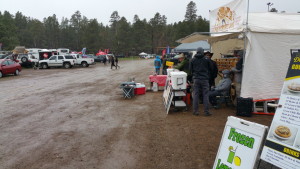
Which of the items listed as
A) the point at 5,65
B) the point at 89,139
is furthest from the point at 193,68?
the point at 5,65

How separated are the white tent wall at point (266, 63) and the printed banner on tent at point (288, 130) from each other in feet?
13.9

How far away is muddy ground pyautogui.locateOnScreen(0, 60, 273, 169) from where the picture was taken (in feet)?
13.5

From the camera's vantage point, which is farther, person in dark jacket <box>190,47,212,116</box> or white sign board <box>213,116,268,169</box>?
person in dark jacket <box>190,47,212,116</box>

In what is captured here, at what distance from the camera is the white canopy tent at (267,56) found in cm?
700

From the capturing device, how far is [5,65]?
65.3 ft

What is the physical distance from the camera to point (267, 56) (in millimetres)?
7152

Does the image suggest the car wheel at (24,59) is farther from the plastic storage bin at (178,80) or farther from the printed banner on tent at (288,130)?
the printed banner on tent at (288,130)

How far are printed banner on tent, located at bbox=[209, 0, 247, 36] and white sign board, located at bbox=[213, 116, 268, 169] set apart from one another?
495 centimetres

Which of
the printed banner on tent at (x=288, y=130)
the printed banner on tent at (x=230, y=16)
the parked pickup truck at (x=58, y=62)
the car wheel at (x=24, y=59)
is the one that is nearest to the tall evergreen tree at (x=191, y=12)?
the parked pickup truck at (x=58, y=62)

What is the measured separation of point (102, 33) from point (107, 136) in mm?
83809

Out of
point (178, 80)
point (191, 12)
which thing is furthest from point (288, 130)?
point (191, 12)

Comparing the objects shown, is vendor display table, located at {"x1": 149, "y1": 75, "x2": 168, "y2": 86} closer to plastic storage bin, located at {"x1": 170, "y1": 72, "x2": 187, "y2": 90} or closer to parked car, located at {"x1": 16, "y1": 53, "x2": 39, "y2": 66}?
plastic storage bin, located at {"x1": 170, "y1": 72, "x2": 187, "y2": 90}

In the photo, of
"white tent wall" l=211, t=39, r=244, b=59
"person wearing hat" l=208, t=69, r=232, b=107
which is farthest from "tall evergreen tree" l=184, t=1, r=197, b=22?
"person wearing hat" l=208, t=69, r=232, b=107

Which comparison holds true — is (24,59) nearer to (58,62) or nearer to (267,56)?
(58,62)
